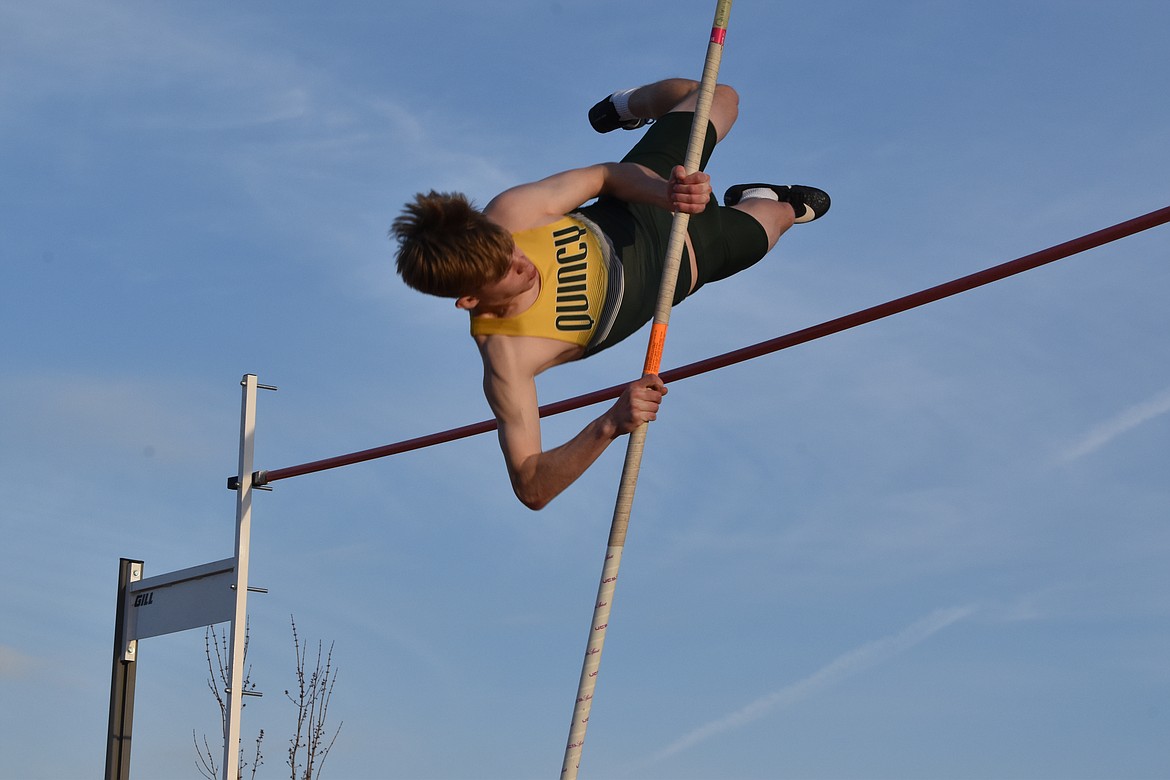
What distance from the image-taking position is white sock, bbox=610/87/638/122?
4.50 meters

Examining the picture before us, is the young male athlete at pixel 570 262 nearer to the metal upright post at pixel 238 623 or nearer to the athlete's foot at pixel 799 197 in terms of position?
the athlete's foot at pixel 799 197

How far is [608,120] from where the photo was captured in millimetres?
4574

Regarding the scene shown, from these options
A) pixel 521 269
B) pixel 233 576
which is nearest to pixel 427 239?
pixel 521 269

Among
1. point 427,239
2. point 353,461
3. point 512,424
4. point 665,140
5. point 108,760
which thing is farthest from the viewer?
point 108,760

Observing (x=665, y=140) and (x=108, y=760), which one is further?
(x=108, y=760)

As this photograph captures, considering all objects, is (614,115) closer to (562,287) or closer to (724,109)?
(724,109)

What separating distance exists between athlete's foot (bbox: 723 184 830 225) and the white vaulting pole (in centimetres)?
92

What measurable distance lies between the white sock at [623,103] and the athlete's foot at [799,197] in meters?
0.42

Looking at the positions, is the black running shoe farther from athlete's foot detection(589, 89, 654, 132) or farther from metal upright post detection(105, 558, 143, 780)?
metal upright post detection(105, 558, 143, 780)

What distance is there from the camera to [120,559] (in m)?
7.33

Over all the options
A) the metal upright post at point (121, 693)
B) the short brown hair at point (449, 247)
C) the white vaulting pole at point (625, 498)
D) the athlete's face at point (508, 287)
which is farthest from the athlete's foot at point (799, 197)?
the metal upright post at point (121, 693)

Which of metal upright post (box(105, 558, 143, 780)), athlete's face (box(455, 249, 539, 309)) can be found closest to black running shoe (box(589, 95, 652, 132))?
athlete's face (box(455, 249, 539, 309))

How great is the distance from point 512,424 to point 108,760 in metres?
4.40

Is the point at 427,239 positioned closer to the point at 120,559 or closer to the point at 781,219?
the point at 781,219
